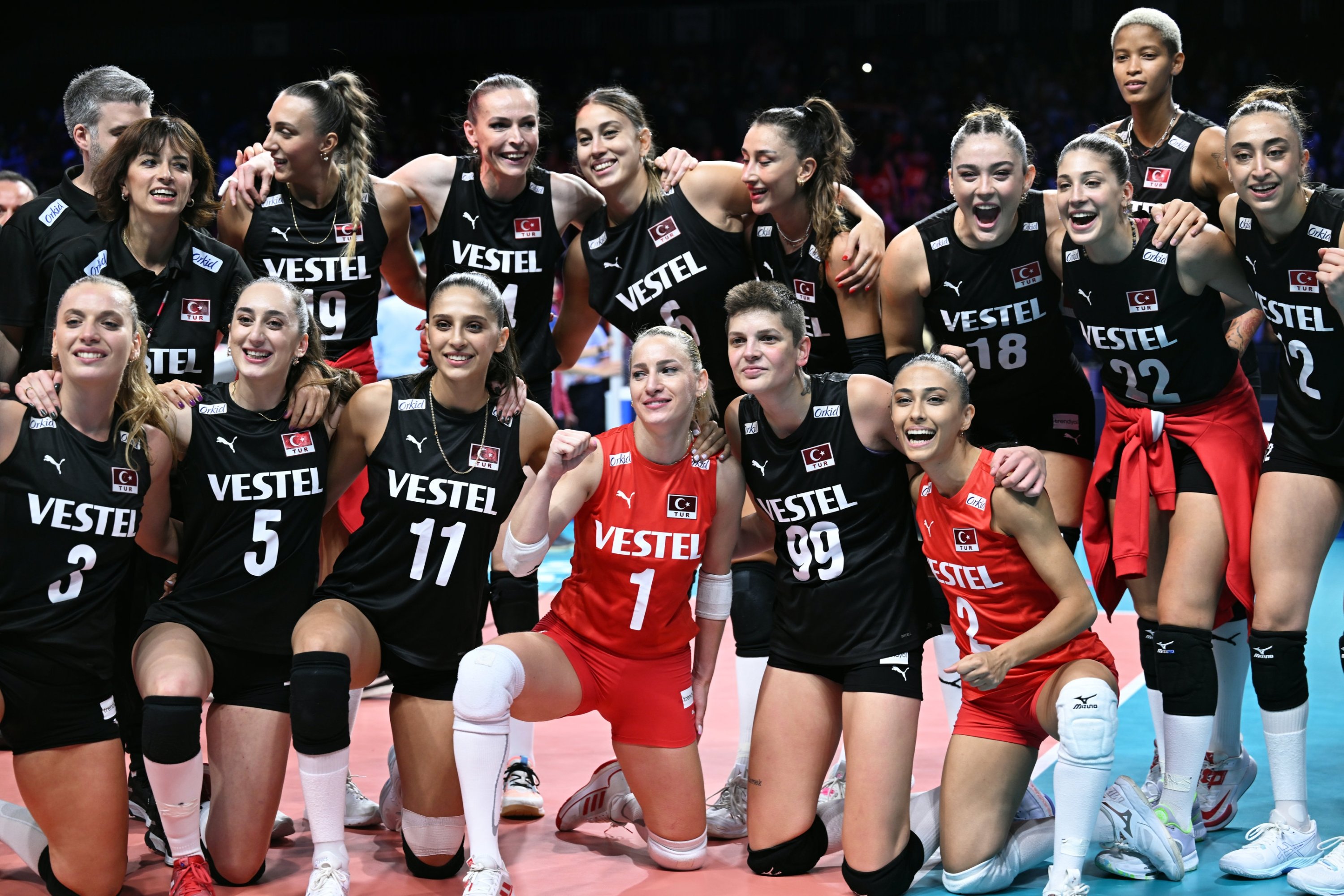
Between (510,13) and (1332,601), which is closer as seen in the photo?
(1332,601)

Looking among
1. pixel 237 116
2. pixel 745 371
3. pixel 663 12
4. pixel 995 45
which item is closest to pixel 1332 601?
pixel 745 371

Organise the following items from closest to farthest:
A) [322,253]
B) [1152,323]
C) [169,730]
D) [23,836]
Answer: [169,730] → [23,836] → [1152,323] → [322,253]

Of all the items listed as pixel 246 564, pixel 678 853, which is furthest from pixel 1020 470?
pixel 246 564

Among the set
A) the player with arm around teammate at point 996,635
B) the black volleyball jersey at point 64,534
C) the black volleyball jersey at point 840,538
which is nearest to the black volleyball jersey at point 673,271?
the black volleyball jersey at point 840,538

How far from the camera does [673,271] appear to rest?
5074 mm

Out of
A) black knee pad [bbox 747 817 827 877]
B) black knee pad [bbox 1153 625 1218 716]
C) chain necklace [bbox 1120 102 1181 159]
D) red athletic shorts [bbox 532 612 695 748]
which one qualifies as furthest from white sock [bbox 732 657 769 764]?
chain necklace [bbox 1120 102 1181 159]

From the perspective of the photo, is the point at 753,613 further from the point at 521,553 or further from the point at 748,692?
the point at 521,553

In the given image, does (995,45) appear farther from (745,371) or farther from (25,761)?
(25,761)

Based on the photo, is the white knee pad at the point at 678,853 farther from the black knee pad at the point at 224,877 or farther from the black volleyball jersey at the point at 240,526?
the black volleyball jersey at the point at 240,526

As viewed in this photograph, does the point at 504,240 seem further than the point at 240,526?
Yes

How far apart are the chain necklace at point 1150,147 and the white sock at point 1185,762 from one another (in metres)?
2.27

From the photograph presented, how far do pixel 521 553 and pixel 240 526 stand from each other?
3.08 ft

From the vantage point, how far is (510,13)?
20.6 m

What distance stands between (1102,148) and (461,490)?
7.97ft
